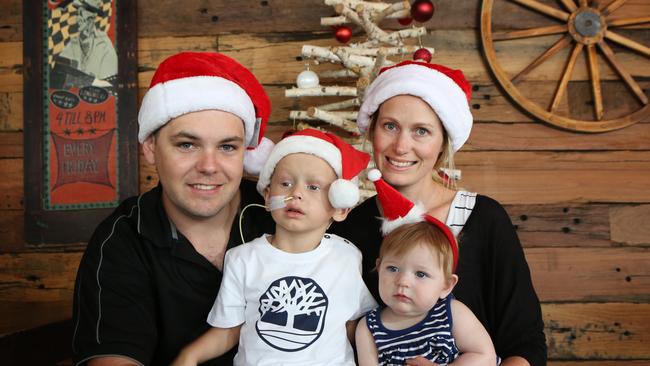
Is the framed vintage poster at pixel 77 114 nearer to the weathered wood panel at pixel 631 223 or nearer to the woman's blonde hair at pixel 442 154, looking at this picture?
the woman's blonde hair at pixel 442 154

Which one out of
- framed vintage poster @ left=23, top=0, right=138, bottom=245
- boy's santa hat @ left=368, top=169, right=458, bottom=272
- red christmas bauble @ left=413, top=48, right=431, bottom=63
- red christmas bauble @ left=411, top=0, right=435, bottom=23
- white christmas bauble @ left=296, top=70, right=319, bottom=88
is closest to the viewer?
boy's santa hat @ left=368, top=169, right=458, bottom=272

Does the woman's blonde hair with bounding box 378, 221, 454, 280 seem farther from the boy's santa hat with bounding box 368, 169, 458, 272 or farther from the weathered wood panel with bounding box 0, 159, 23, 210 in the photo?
the weathered wood panel with bounding box 0, 159, 23, 210

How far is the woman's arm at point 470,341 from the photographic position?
128 centimetres

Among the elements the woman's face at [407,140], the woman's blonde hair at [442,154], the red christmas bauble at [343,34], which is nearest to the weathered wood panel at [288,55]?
the red christmas bauble at [343,34]

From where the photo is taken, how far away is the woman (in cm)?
149

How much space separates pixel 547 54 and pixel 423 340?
1760 mm

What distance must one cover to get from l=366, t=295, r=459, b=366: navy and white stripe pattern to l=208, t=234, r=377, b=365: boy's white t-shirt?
0.10m

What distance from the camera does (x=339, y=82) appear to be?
8.57 feet

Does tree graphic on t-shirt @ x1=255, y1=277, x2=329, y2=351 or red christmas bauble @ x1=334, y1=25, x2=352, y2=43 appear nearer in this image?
tree graphic on t-shirt @ x1=255, y1=277, x2=329, y2=351

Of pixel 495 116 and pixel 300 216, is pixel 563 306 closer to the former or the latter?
pixel 495 116

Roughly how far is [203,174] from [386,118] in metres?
0.52

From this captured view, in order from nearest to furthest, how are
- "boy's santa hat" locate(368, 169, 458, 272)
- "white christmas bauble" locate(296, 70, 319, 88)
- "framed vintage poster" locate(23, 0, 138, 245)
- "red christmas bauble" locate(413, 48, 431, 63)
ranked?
1. "boy's santa hat" locate(368, 169, 458, 272)
2. "red christmas bauble" locate(413, 48, 431, 63)
3. "white christmas bauble" locate(296, 70, 319, 88)
4. "framed vintage poster" locate(23, 0, 138, 245)

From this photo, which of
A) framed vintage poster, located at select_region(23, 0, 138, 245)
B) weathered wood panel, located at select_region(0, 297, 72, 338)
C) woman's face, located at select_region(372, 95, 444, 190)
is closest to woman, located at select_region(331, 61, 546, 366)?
woman's face, located at select_region(372, 95, 444, 190)

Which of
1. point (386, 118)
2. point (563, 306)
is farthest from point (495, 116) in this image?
point (386, 118)
